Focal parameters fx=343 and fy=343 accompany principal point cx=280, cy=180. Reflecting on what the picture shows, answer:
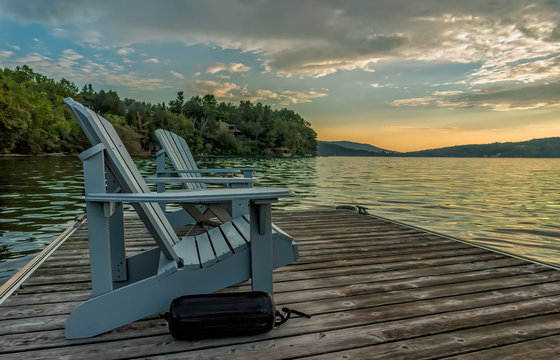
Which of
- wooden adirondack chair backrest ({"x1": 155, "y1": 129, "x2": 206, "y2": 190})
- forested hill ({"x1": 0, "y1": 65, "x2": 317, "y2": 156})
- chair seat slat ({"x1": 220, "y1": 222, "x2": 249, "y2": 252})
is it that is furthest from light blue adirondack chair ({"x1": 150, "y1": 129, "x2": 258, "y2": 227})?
forested hill ({"x1": 0, "y1": 65, "x2": 317, "y2": 156})

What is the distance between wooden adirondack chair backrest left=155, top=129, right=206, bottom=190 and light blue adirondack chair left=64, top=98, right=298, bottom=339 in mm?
2505

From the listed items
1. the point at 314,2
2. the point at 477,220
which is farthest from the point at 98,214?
the point at 314,2

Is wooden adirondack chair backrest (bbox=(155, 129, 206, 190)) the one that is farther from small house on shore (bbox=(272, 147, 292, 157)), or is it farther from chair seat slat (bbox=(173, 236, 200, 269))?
small house on shore (bbox=(272, 147, 292, 157))

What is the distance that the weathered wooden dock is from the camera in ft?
5.63

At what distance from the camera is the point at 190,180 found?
11.2ft

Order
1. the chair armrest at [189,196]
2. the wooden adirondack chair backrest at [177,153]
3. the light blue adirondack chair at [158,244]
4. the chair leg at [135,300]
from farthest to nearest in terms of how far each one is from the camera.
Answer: the wooden adirondack chair backrest at [177,153] → the chair leg at [135,300] → the light blue adirondack chair at [158,244] → the chair armrest at [189,196]

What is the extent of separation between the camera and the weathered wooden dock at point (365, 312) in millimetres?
1717

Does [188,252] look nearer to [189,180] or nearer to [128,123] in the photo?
[189,180]

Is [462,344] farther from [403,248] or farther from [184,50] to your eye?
[184,50]

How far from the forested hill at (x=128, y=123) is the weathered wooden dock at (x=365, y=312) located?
3271cm

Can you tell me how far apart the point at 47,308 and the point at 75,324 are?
1.99ft

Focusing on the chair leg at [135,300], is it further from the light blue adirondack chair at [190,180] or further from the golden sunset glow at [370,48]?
the golden sunset glow at [370,48]

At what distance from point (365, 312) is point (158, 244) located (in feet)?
4.33

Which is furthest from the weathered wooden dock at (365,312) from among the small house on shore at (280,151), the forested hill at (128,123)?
the small house on shore at (280,151)
